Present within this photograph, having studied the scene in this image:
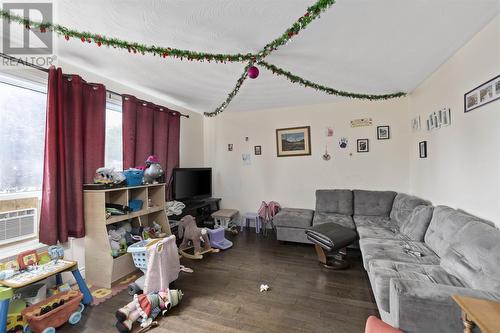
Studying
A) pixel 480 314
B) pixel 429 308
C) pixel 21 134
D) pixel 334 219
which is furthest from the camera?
pixel 334 219

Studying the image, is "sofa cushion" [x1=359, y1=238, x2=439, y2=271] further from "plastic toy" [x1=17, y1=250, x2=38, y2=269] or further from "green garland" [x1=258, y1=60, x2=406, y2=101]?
"plastic toy" [x1=17, y1=250, x2=38, y2=269]

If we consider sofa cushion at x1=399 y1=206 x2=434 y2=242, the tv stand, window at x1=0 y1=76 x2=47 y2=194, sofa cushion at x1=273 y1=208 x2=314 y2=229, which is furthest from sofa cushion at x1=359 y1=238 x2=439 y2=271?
window at x1=0 y1=76 x2=47 y2=194

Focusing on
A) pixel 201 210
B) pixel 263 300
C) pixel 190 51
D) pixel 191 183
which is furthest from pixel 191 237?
pixel 190 51

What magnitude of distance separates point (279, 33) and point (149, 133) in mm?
2322

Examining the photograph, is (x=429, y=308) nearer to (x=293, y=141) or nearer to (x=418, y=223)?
(x=418, y=223)

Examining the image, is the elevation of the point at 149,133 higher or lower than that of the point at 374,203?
higher

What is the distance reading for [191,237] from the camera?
3.17 m

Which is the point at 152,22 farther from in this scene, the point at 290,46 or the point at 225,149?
the point at 225,149

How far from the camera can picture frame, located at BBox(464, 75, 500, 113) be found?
68.3 inches

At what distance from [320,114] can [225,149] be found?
6.72ft

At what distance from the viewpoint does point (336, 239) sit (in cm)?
262

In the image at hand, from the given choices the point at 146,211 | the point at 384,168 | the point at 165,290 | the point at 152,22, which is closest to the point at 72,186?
the point at 146,211

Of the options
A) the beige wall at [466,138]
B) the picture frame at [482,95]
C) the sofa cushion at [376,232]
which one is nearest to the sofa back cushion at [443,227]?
the beige wall at [466,138]

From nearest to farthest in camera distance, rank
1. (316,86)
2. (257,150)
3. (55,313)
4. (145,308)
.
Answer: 1. (55,313)
2. (145,308)
3. (316,86)
4. (257,150)
